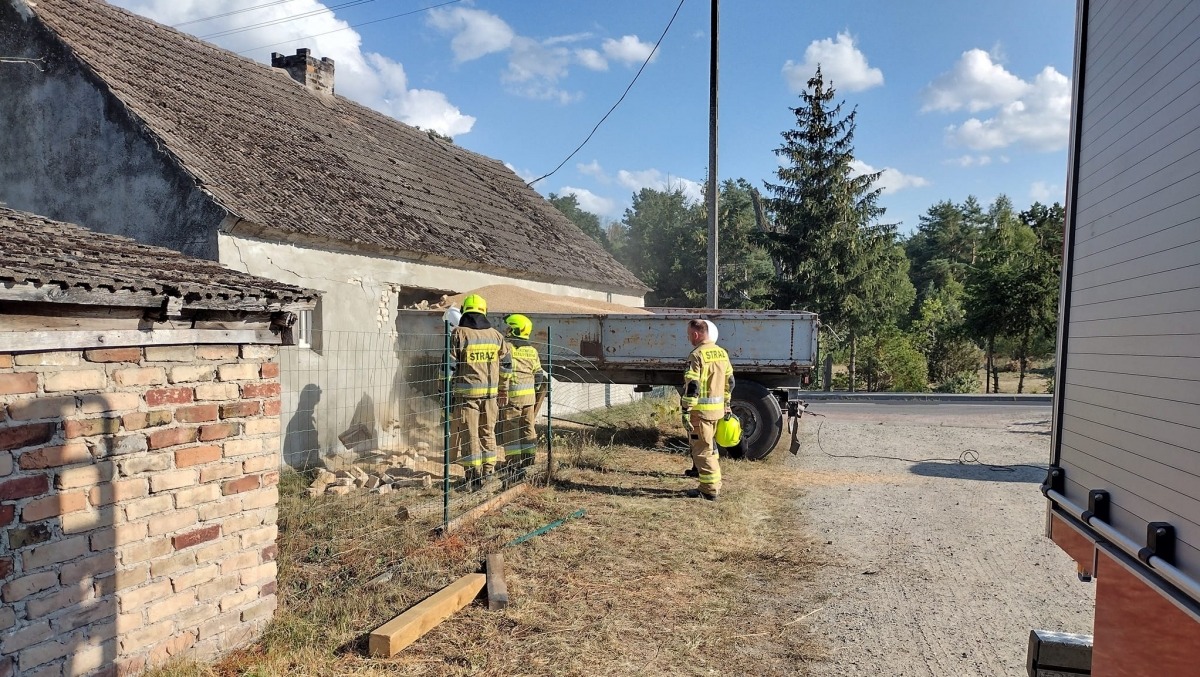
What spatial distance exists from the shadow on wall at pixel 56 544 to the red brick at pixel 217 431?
41 cm

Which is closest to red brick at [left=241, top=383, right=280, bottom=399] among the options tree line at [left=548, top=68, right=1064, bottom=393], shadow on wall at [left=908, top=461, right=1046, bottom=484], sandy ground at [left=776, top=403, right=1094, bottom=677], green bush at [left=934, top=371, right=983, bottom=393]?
sandy ground at [left=776, top=403, right=1094, bottom=677]

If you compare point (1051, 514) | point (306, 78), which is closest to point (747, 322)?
point (1051, 514)

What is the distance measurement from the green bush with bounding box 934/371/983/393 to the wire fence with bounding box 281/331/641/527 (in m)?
17.2

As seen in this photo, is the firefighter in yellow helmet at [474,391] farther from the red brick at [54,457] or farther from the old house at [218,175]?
the red brick at [54,457]

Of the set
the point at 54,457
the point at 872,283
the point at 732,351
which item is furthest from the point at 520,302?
→ the point at 872,283

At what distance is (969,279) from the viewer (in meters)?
23.4

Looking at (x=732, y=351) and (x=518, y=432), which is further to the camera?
(x=732, y=351)

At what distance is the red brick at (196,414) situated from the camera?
11.4ft

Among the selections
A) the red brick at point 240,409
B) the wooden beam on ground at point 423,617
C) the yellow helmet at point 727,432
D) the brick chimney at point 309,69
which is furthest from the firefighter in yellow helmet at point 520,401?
the brick chimney at point 309,69

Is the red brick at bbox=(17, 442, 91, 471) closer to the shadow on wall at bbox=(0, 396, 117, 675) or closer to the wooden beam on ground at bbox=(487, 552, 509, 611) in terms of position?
the shadow on wall at bbox=(0, 396, 117, 675)

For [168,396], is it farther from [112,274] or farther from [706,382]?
[706,382]

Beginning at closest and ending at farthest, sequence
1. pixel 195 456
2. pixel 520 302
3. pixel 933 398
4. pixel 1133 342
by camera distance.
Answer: pixel 1133 342 → pixel 195 456 → pixel 520 302 → pixel 933 398

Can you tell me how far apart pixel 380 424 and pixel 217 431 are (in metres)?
6.09

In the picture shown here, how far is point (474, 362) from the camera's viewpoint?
6.80 m
